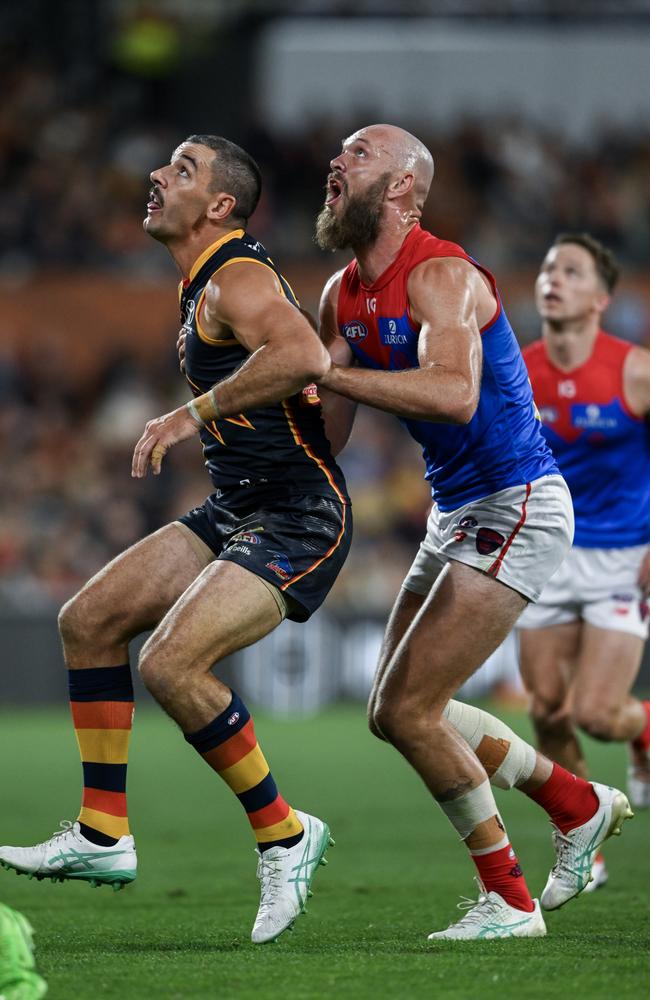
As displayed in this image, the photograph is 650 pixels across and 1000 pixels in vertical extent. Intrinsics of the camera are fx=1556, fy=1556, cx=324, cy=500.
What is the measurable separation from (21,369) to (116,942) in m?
14.0

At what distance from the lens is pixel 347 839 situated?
8664 millimetres

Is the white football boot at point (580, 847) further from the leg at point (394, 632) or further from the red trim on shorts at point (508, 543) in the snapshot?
the red trim on shorts at point (508, 543)

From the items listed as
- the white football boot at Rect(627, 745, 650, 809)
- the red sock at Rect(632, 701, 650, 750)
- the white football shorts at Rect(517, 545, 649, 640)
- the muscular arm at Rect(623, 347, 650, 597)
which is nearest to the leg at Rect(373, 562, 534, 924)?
the white football shorts at Rect(517, 545, 649, 640)

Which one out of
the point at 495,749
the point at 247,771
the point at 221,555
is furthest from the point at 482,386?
the point at 247,771

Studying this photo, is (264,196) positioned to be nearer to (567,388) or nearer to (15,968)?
(567,388)

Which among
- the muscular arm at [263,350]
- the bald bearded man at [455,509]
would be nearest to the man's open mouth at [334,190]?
the bald bearded man at [455,509]

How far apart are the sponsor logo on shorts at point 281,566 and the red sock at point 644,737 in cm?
311

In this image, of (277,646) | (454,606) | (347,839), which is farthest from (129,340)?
(454,606)

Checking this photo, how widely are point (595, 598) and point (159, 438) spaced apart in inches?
132

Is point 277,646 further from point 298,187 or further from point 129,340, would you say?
point 298,187

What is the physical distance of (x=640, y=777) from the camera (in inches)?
328

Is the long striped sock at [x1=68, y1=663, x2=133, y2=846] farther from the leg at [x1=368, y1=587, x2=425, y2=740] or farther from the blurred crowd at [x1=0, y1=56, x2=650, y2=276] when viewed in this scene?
the blurred crowd at [x1=0, y1=56, x2=650, y2=276]

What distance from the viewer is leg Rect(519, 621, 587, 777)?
7664 millimetres

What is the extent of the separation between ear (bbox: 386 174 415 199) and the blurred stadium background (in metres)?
10.9
